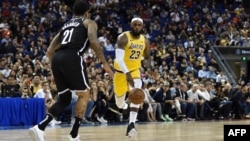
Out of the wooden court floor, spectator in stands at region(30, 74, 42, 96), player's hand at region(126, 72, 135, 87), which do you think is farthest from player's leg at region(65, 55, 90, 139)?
spectator in stands at region(30, 74, 42, 96)

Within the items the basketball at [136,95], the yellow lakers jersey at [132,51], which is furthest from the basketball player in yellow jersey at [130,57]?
the basketball at [136,95]

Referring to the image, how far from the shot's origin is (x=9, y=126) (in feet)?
57.2

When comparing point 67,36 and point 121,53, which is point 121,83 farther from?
point 67,36

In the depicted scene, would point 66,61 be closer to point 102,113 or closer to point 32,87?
point 32,87

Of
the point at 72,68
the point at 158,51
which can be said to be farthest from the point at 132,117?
the point at 158,51

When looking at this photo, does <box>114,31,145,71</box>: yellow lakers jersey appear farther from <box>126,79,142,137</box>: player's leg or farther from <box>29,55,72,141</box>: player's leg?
<box>29,55,72,141</box>: player's leg

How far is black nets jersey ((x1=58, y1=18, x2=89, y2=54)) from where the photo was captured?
9.30 m

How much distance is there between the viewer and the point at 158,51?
91.4ft

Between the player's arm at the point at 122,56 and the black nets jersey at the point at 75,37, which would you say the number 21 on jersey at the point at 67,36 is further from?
the player's arm at the point at 122,56

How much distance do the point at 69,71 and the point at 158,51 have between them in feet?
62.0

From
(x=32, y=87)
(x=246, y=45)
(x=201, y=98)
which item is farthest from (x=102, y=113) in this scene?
(x=246, y=45)

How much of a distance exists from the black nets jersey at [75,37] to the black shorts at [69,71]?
104mm

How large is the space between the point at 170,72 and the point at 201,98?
2092 mm
